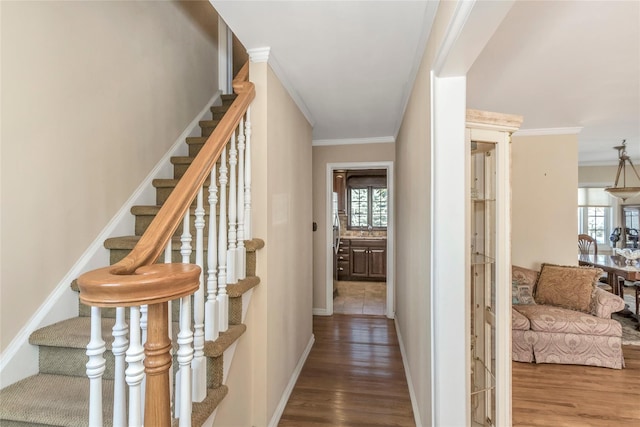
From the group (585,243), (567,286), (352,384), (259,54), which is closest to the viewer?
(259,54)

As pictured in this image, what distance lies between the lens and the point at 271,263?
1.94m

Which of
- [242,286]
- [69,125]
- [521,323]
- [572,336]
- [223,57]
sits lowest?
[572,336]

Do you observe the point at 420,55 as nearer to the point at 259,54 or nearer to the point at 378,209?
the point at 259,54

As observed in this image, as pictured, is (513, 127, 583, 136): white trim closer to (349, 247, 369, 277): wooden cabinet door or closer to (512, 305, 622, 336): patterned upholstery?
(512, 305, 622, 336): patterned upholstery

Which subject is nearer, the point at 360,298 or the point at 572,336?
the point at 572,336

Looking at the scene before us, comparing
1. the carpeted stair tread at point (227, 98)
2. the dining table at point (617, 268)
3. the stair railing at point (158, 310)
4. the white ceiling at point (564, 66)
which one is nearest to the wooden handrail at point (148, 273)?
the stair railing at point (158, 310)

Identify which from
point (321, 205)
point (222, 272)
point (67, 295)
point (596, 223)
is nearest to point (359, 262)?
point (321, 205)

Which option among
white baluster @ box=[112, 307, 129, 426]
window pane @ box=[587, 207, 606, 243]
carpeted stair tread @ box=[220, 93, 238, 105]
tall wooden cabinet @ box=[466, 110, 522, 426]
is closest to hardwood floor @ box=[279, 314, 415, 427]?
tall wooden cabinet @ box=[466, 110, 522, 426]

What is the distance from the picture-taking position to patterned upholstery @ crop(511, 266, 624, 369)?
2727mm

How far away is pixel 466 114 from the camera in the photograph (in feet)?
4.97

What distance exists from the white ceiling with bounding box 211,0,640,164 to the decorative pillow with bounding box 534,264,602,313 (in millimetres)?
1594

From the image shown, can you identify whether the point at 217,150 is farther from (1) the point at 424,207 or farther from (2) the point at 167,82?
(2) the point at 167,82

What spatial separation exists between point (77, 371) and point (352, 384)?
1897 mm

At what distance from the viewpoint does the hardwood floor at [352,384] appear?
2078 mm
